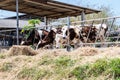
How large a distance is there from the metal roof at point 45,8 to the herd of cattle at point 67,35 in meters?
3.06

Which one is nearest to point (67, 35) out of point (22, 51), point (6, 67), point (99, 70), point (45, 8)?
point (22, 51)

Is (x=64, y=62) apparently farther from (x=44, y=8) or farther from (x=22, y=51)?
(x=44, y=8)

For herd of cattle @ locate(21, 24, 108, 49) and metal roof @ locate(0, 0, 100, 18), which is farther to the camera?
metal roof @ locate(0, 0, 100, 18)

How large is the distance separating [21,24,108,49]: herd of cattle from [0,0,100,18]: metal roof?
3064 mm

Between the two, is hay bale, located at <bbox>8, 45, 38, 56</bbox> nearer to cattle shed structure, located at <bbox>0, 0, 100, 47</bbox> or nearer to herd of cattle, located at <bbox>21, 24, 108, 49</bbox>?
herd of cattle, located at <bbox>21, 24, 108, 49</bbox>

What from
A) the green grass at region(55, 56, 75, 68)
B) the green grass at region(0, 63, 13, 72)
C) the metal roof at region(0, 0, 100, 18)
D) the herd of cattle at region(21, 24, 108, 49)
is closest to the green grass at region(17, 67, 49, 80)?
the green grass at region(55, 56, 75, 68)

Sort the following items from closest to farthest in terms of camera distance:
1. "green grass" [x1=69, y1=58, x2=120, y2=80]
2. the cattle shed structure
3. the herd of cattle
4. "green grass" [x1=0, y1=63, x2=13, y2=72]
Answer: "green grass" [x1=69, y1=58, x2=120, y2=80]
"green grass" [x1=0, y1=63, x2=13, y2=72]
the herd of cattle
the cattle shed structure

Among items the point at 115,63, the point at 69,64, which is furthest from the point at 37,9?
the point at 115,63

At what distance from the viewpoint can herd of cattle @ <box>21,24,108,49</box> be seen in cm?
969

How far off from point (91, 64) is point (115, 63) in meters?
0.50

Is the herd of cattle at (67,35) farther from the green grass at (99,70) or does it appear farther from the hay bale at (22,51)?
the green grass at (99,70)

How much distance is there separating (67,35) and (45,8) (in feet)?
19.8

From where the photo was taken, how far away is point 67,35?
961 centimetres

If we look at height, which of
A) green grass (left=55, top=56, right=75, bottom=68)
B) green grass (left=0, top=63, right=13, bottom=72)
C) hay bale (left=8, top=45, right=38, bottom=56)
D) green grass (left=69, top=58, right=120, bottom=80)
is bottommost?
green grass (left=0, top=63, right=13, bottom=72)
